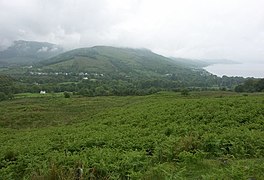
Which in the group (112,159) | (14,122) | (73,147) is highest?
(112,159)

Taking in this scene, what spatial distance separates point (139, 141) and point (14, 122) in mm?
39558

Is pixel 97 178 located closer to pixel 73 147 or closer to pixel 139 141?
pixel 139 141

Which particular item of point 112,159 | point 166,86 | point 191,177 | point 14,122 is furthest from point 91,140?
point 166,86

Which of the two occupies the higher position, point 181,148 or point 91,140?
point 181,148

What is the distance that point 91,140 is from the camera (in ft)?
53.6

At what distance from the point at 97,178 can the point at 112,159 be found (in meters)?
1.48

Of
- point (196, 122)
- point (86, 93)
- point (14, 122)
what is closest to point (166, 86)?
point (86, 93)

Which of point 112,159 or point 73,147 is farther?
point 73,147

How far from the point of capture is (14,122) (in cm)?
4750

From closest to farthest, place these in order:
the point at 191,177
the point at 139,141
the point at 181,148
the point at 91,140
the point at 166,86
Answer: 1. the point at 191,177
2. the point at 181,148
3. the point at 139,141
4. the point at 91,140
5. the point at 166,86

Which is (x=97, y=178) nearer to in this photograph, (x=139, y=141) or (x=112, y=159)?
(x=112, y=159)

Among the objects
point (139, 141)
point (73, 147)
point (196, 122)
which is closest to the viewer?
point (139, 141)

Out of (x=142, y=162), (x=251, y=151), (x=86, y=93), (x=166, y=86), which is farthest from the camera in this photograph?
(x=166, y=86)

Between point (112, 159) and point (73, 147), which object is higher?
point (112, 159)
